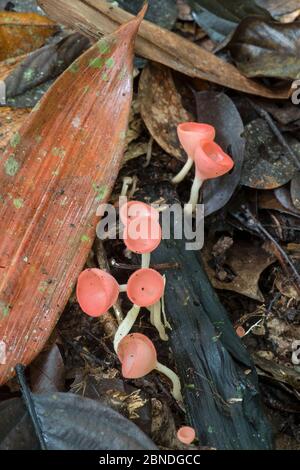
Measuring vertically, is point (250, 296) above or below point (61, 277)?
below

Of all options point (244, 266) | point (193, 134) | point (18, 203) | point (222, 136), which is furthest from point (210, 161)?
point (18, 203)

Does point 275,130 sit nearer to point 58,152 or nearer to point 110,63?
point 110,63

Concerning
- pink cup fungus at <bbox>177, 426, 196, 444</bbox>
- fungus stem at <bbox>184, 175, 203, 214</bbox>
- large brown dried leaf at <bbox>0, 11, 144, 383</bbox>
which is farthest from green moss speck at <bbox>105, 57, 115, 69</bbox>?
pink cup fungus at <bbox>177, 426, 196, 444</bbox>

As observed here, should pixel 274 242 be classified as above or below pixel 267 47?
below

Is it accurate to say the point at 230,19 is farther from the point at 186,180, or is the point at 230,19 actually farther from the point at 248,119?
the point at 186,180

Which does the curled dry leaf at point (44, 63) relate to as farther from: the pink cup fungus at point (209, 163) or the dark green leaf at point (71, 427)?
the dark green leaf at point (71, 427)

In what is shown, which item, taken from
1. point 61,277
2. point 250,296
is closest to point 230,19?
point 250,296

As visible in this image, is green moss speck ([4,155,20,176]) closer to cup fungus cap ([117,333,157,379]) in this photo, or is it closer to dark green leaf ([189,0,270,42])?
cup fungus cap ([117,333,157,379])
